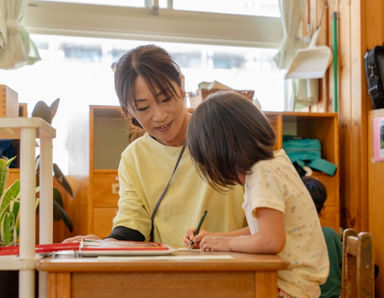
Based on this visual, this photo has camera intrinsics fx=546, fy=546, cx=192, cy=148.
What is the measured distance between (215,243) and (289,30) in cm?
295

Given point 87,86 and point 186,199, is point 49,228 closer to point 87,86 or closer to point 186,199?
point 186,199

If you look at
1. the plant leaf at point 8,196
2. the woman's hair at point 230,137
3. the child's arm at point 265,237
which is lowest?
the child's arm at point 265,237

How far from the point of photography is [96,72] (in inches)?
146

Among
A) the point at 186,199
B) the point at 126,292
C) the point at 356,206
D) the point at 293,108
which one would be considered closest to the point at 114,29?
the point at 293,108

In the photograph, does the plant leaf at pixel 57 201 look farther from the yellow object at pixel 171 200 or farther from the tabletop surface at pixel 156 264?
the tabletop surface at pixel 156 264

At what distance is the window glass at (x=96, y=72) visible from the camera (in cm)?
360

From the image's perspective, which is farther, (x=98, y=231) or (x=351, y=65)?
(x=351, y=65)

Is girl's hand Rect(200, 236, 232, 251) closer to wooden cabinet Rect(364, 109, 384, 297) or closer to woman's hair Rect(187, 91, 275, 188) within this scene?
woman's hair Rect(187, 91, 275, 188)

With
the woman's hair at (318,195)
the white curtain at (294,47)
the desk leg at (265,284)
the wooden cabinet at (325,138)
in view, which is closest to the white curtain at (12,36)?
the wooden cabinet at (325,138)

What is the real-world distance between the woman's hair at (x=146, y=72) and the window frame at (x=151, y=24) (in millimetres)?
2329

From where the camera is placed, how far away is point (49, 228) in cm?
120

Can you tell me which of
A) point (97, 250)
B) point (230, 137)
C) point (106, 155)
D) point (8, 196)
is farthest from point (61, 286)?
point (106, 155)

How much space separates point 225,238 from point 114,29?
289 centimetres

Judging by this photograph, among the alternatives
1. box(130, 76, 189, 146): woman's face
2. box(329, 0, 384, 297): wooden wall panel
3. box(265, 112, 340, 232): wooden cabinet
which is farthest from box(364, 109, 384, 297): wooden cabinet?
box(130, 76, 189, 146): woman's face
